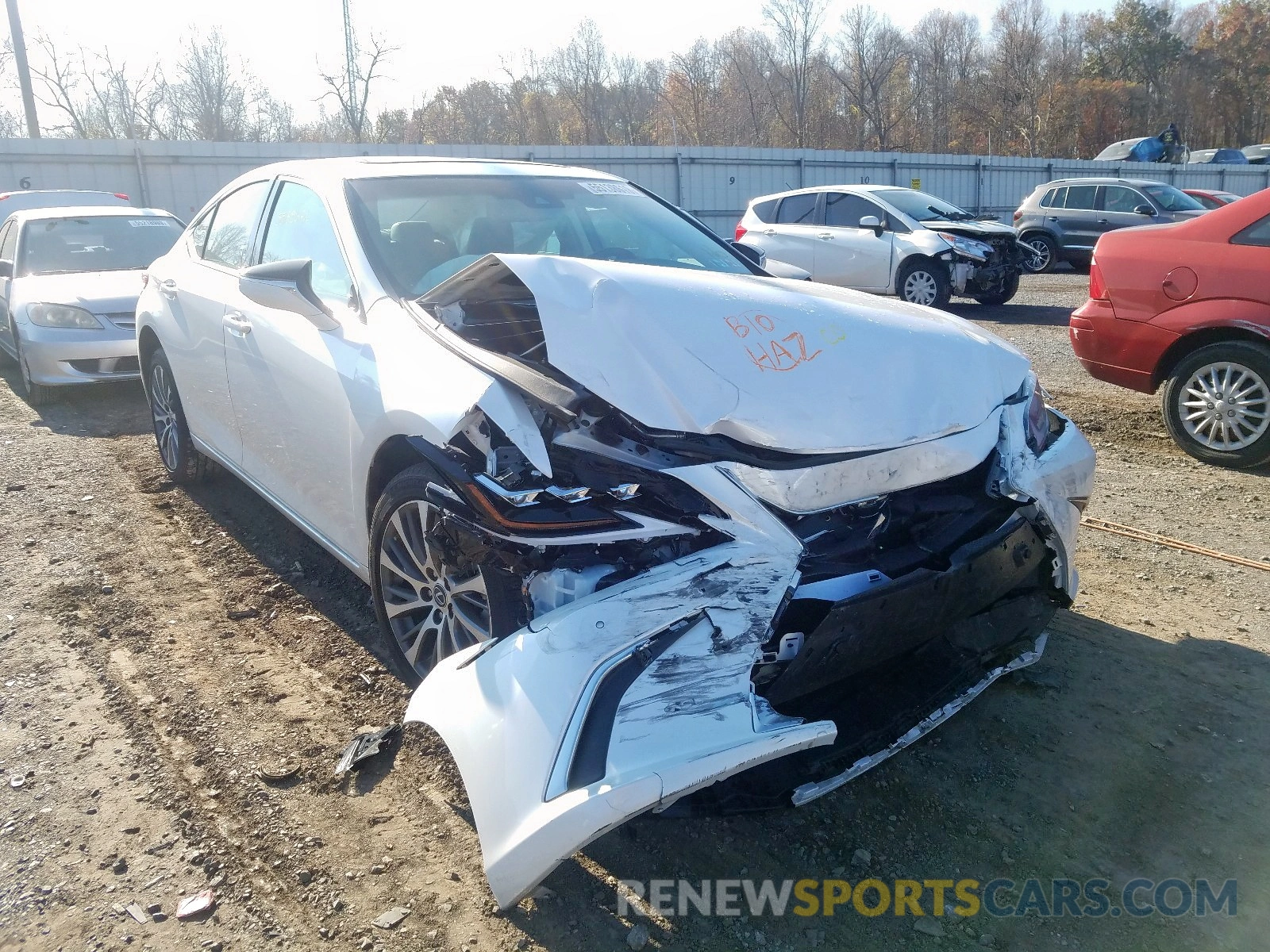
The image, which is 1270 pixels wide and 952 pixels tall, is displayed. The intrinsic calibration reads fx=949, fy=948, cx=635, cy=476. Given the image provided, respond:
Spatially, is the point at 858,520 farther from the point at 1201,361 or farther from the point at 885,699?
the point at 1201,361

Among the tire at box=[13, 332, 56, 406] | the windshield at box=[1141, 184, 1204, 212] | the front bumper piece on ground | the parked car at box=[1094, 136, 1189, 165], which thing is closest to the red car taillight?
the front bumper piece on ground

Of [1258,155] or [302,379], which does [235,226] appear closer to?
[302,379]

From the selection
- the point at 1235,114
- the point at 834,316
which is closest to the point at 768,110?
the point at 1235,114

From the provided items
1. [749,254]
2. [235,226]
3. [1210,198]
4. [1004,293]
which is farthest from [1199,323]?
[1210,198]

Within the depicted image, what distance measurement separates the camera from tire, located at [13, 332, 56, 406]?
7.99m

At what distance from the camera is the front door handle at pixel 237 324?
153 inches

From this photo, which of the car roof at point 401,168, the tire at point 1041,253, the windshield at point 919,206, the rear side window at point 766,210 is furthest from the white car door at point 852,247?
the car roof at point 401,168

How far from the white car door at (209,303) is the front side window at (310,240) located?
0.24 meters

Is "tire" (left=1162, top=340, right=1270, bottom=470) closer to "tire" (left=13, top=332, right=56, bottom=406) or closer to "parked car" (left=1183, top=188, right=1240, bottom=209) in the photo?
"tire" (left=13, top=332, right=56, bottom=406)

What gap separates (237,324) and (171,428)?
1.75 meters

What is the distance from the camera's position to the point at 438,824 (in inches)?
101

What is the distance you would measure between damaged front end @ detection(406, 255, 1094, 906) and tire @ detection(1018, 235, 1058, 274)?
53.4 feet

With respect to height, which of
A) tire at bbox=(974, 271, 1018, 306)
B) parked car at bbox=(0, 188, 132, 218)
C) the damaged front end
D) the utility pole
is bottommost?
tire at bbox=(974, 271, 1018, 306)

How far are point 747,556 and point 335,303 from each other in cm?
189
